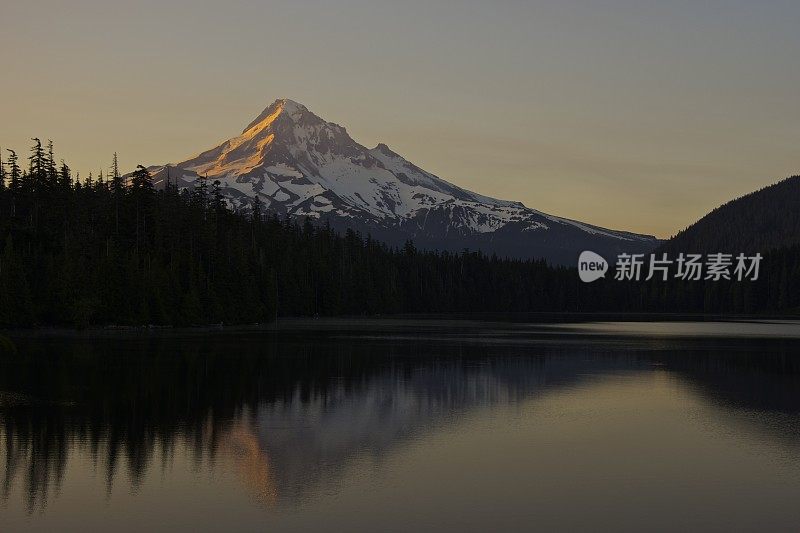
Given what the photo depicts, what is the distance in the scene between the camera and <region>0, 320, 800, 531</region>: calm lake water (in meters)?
23.4

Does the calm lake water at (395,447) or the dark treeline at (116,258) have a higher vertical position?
the dark treeline at (116,258)

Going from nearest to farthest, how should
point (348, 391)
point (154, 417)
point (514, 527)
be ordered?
point (514, 527), point (154, 417), point (348, 391)

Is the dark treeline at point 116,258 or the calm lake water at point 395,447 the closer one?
the calm lake water at point 395,447

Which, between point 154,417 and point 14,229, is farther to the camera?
point 14,229

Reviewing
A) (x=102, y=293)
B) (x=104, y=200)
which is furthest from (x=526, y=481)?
(x=104, y=200)

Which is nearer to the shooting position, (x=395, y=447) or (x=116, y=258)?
(x=395, y=447)

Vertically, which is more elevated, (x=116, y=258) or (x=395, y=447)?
(x=116, y=258)

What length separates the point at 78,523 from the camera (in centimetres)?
2239

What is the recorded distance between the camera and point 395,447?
3309cm

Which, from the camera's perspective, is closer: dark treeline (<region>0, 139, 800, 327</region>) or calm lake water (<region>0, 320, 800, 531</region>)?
calm lake water (<region>0, 320, 800, 531</region>)

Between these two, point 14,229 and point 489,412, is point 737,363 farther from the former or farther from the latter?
point 14,229

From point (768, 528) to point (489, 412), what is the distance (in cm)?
2151

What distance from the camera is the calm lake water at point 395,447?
2341 centimetres

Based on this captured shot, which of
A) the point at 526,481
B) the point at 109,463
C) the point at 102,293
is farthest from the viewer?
the point at 102,293
